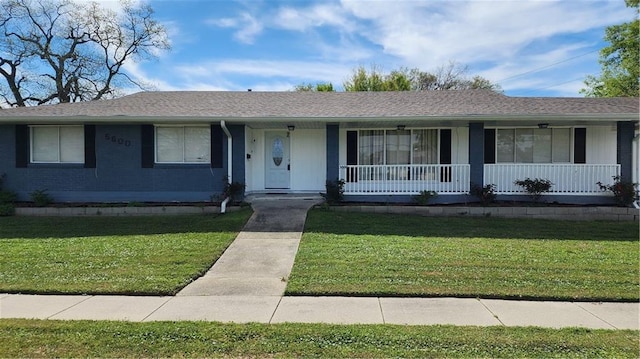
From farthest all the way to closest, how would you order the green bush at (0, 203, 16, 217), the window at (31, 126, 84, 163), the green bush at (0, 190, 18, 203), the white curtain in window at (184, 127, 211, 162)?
the white curtain in window at (184, 127, 211, 162)
the window at (31, 126, 84, 163)
the green bush at (0, 190, 18, 203)
the green bush at (0, 203, 16, 217)

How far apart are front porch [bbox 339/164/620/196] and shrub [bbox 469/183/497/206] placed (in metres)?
0.20

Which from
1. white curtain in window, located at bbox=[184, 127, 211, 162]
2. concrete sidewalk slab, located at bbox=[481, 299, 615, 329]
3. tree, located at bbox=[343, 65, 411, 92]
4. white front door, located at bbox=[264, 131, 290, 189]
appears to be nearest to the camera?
concrete sidewalk slab, located at bbox=[481, 299, 615, 329]

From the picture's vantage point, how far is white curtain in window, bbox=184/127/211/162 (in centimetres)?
1212

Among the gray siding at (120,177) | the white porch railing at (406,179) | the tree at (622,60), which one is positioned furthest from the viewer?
the tree at (622,60)

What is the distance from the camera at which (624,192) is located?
1085cm

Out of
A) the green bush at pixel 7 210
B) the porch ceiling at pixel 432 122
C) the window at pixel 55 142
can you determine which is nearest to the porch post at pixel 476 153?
the porch ceiling at pixel 432 122

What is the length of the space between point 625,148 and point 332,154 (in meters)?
8.57

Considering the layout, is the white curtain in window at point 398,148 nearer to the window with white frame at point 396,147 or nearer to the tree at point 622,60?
the window with white frame at point 396,147

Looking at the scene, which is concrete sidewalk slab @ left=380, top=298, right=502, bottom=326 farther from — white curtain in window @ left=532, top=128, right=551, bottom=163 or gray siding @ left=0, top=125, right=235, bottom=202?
white curtain in window @ left=532, top=128, right=551, bottom=163

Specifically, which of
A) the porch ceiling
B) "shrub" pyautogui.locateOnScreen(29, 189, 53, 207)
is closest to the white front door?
the porch ceiling

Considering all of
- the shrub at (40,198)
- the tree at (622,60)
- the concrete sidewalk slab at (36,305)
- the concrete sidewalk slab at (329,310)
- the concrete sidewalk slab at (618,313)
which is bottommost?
the concrete sidewalk slab at (618,313)

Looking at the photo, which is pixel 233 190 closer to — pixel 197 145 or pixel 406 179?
pixel 197 145

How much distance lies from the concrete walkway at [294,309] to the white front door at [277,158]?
A: 24.9 ft

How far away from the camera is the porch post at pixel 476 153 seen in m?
11.6
